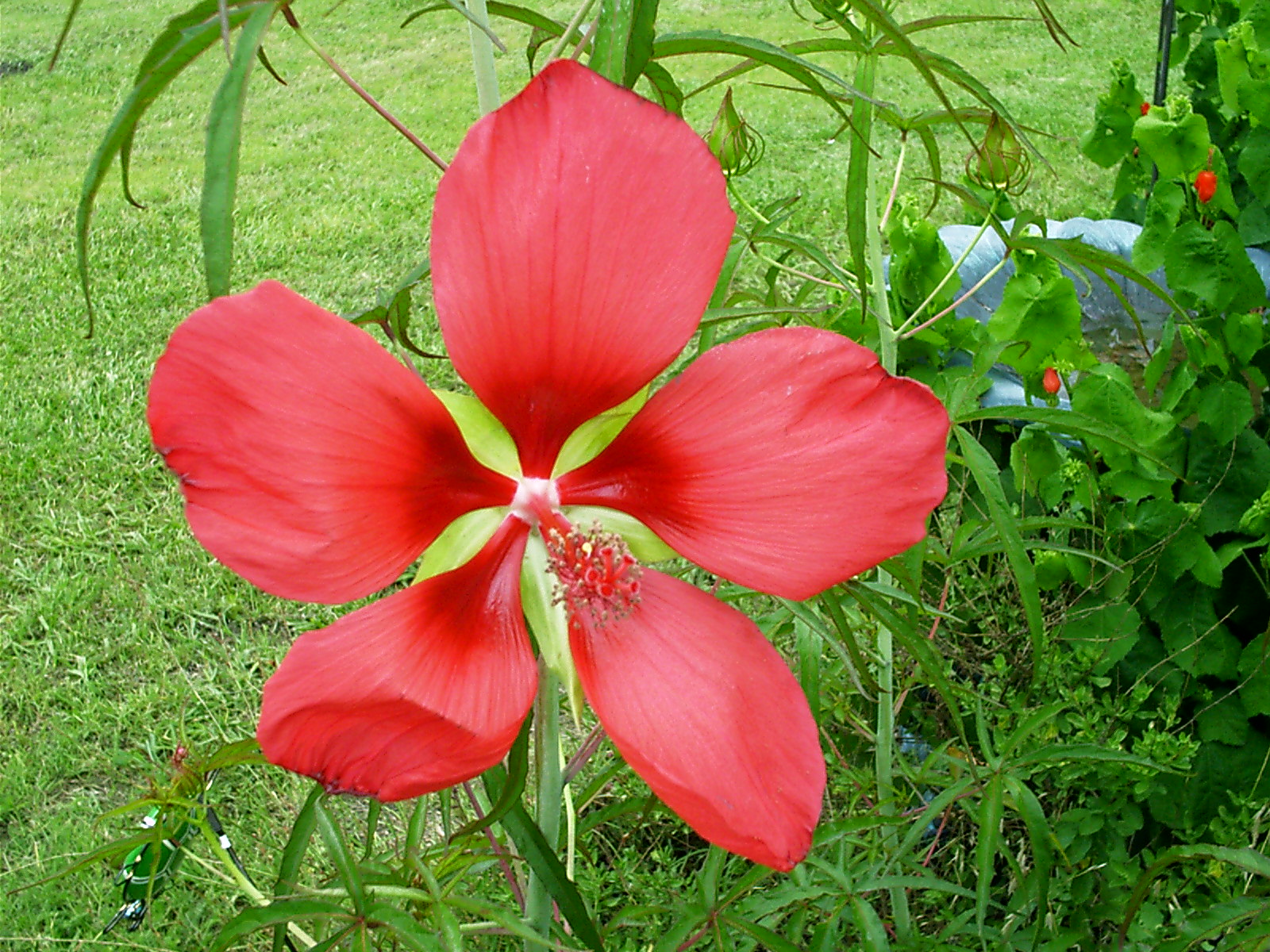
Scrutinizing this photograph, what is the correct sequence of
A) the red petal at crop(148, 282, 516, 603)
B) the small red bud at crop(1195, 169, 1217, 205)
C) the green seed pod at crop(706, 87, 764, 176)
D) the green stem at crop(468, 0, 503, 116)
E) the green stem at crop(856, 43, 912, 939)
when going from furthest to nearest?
the small red bud at crop(1195, 169, 1217, 205), the green seed pod at crop(706, 87, 764, 176), the green stem at crop(856, 43, 912, 939), the green stem at crop(468, 0, 503, 116), the red petal at crop(148, 282, 516, 603)

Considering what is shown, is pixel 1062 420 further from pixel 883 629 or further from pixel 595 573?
pixel 595 573

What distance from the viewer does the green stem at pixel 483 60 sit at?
55cm

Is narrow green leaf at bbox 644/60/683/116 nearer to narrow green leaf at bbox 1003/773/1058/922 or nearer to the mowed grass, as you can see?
the mowed grass

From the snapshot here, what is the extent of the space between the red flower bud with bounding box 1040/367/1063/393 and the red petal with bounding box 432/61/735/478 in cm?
105

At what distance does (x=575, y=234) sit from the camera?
1.63 feet

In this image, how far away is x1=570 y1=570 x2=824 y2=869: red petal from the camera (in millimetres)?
481

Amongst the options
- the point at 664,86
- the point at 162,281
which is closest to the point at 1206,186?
the point at 664,86

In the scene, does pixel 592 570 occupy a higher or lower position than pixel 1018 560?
higher

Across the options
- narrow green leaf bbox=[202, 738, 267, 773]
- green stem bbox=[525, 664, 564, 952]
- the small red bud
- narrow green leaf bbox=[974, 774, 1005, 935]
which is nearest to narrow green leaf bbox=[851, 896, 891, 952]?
narrow green leaf bbox=[974, 774, 1005, 935]

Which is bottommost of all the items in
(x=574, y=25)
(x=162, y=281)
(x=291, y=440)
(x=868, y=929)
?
(x=162, y=281)

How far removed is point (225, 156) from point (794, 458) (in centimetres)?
26

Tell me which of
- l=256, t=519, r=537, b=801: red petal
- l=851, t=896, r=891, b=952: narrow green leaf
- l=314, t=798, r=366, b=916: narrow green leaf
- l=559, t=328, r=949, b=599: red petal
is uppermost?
l=559, t=328, r=949, b=599: red petal

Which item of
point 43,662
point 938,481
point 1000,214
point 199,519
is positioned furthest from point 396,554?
point 43,662

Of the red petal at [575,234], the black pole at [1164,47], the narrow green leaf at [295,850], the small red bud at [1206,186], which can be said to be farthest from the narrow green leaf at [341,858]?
the black pole at [1164,47]
